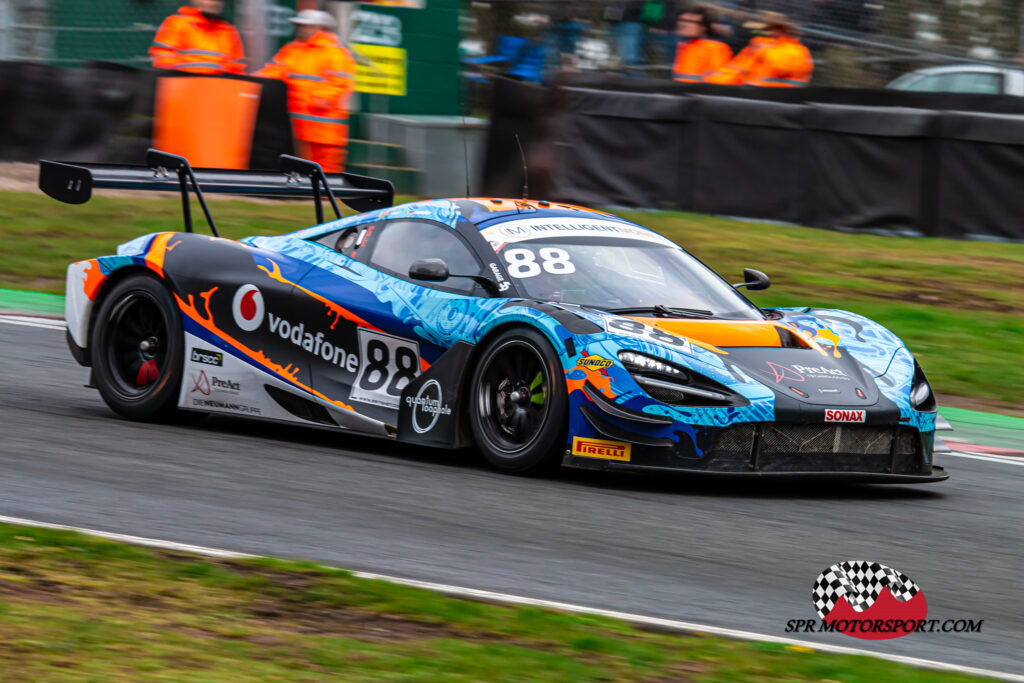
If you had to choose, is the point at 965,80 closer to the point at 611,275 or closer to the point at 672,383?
the point at 611,275

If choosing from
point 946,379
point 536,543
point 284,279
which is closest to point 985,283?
point 946,379

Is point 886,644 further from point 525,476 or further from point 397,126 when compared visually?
point 397,126

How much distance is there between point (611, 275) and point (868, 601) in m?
2.78

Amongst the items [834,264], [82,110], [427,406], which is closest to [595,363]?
[427,406]

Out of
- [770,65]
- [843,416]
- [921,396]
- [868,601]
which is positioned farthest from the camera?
[770,65]

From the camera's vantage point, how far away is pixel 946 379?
37.0 ft

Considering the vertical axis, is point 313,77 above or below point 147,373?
above

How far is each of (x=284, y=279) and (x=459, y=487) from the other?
6.34 ft

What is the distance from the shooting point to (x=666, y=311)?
7.56 meters

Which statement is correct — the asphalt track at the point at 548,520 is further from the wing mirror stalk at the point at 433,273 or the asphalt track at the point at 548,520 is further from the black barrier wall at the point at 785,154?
the black barrier wall at the point at 785,154

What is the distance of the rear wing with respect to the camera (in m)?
8.79

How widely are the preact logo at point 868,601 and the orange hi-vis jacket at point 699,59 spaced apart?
40.5 feet
